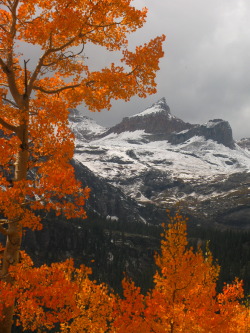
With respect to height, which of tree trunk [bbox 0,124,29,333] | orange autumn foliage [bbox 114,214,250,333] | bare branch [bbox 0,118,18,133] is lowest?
orange autumn foliage [bbox 114,214,250,333]

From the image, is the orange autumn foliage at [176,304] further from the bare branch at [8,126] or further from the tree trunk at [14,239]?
the bare branch at [8,126]

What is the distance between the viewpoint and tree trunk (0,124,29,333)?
30.8 ft

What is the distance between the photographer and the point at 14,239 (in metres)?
9.79

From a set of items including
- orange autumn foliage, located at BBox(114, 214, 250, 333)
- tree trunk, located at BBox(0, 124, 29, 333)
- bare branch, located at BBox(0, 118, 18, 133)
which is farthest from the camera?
orange autumn foliage, located at BBox(114, 214, 250, 333)

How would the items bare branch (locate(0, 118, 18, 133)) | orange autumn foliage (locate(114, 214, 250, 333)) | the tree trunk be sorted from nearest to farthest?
1. the tree trunk
2. bare branch (locate(0, 118, 18, 133))
3. orange autumn foliage (locate(114, 214, 250, 333))

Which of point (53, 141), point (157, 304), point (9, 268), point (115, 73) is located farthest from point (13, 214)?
point (157, 304)

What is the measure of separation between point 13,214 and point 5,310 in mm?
2773

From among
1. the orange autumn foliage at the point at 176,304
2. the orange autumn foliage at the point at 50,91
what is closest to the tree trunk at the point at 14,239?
the orange autumn foliage at the point at 50,91

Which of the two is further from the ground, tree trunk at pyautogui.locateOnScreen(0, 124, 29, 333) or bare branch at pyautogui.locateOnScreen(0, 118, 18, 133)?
bare branch at pyautogui.locateOnScreen(0, 118, 18, 133)

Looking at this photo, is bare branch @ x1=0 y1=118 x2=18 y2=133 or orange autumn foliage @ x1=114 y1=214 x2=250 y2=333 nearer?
bare branch @ x1=0 y1=118 x2=18 y2=133

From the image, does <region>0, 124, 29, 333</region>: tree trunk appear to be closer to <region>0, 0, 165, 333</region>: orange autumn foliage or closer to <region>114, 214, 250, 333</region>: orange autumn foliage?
<region>0, 0, 165, 333</region>: orange autumn foliage

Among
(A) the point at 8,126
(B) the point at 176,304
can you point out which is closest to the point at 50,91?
(A) the point at 8,126

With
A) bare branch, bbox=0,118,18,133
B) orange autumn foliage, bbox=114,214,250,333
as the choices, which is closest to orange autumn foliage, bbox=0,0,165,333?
bare branch, bbox=0,118,18,133

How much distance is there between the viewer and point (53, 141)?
10.5 metres
